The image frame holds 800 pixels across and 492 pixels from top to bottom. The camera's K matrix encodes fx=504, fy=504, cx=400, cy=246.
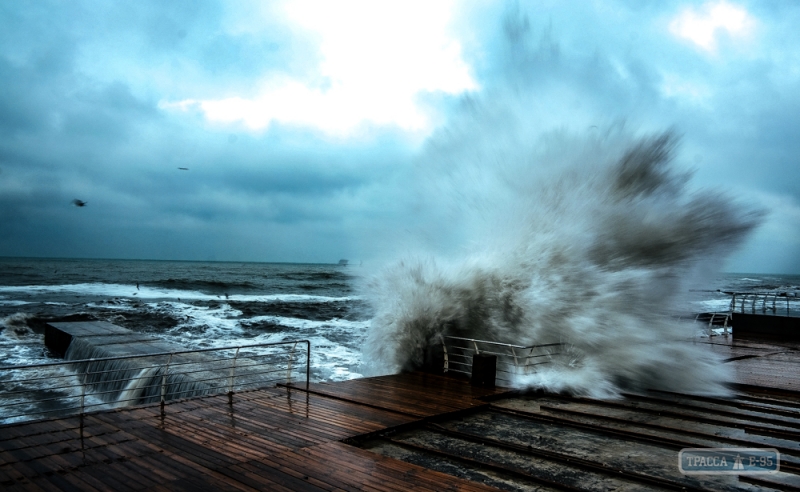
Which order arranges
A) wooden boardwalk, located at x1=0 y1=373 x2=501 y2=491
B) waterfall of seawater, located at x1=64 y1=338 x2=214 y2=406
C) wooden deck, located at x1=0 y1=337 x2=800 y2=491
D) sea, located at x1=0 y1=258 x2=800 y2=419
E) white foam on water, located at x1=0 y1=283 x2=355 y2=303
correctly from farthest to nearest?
white foam on water, located at x1=0 y1=283 x2=355 y2=303 < sea, located at x1=0 y1=258 x2=800 y2=419 < waterfall of seawater, located at x1=64 y1=338 x2=214 y2=406 < wooden deck, located at x1=0 y1=337 x2=800 y2=491 < wooden boardwalk, located at x1=0 y1=373 x2=501 y2=491

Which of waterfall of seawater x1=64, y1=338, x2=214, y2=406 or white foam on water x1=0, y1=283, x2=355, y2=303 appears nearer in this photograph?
waterfall of seawater x1=64, y1=338, x2=214, y2=406

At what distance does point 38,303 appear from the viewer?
118ft

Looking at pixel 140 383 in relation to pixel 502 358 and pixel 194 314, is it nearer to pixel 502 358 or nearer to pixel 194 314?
pixel 502 358

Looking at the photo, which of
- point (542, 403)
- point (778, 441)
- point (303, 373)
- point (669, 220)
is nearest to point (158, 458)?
point (542, 403)

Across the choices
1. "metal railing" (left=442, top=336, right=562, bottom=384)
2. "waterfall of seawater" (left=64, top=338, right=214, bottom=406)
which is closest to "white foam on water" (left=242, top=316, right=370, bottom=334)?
"waterfall of seawater" (left=64, top=338, right=214, bottom=406)

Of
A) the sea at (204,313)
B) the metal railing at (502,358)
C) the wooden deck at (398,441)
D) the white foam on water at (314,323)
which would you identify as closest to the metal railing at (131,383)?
the sea at (204,313)

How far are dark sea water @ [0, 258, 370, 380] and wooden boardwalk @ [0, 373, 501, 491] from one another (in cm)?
751

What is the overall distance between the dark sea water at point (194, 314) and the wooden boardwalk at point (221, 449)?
7.51 meters

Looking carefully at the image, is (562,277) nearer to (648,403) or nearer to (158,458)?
(648,403)

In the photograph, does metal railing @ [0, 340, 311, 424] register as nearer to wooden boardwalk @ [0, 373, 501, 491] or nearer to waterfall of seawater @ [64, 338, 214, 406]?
waterfall of seawater @ [64, 338, 214, 406]

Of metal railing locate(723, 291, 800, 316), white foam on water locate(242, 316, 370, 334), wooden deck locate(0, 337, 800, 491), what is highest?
metal railing locate(723, 291, 800, 316)

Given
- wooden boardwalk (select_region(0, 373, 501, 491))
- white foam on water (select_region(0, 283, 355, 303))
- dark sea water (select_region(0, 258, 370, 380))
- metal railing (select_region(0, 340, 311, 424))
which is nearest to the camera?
wooden boardwalk (select_region(0, 373, 501, 491))

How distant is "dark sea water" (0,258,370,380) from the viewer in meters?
20.3

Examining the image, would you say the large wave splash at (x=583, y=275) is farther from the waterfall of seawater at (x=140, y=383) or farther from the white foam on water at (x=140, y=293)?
the white foam on water at (x=140, y=293)
